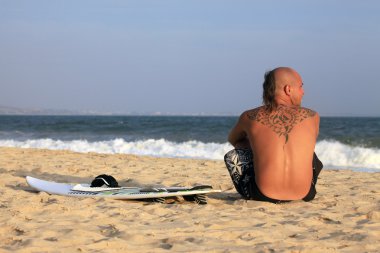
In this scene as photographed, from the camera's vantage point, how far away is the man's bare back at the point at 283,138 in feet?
15.5

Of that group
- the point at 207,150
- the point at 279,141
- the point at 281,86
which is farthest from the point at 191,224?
the point at 207,150

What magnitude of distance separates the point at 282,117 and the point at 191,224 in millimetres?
1322

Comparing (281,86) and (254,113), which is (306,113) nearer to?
(281,86)

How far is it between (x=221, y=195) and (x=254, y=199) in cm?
88

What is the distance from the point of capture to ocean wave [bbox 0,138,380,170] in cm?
1401

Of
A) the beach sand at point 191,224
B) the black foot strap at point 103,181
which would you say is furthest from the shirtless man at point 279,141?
the black foot strap at point 103,181

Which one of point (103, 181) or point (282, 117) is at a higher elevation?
point (282, 117)

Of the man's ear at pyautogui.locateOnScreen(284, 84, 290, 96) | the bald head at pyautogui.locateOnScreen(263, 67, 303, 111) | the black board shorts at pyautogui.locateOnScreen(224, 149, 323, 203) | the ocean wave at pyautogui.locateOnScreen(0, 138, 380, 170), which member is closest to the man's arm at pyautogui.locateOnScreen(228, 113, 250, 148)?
the black board shorts at pyautogui.locateOnScreen(224, 149, 323, 203)

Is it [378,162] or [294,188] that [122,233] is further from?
[378,162]

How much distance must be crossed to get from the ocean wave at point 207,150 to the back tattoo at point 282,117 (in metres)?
8.09

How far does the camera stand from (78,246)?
3.51m

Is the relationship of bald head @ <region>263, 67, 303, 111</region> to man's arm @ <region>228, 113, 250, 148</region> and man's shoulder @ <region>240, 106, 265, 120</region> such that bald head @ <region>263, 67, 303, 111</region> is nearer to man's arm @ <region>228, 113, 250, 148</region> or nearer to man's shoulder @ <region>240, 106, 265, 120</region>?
man's shoulder @ <region>240, 106, 265, 120</region>

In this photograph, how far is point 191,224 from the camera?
429cm

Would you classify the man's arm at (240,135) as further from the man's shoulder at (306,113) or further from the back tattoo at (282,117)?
the man's shoulder at (306,113)
